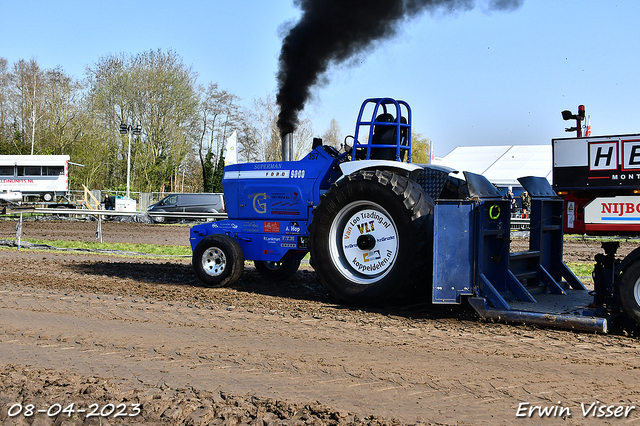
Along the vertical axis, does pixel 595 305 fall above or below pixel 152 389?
above

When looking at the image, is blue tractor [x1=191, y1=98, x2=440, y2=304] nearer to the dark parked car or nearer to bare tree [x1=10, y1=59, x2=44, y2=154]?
the dark parked car

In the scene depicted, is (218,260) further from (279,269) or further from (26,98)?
(26,98)

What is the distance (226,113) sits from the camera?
48438mm

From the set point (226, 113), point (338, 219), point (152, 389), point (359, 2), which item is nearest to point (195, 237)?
point (338, 219)

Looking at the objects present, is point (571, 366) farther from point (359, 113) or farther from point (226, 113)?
point (226, 113)

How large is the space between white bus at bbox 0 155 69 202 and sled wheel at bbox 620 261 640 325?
37194mm

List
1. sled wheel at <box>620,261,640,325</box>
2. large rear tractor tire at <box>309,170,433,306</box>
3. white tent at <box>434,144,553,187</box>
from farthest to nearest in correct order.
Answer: white tent at <box>434,144,553,187</box>
large rear tractor tire at <box>309,170,433,306</box>
sled wheel at <box>620,261,640,325</box>

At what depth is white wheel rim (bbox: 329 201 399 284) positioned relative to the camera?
22.4 feet

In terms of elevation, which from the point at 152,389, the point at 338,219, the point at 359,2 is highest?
the point at 359,2

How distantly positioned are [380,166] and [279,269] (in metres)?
3.15

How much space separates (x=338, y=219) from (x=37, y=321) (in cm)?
352

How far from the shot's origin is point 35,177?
37469 millimetres

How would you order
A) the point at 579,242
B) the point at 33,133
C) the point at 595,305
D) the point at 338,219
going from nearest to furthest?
the point at 595,305 < the point at 338,219 < the point at 579,242 < the point at 33,133

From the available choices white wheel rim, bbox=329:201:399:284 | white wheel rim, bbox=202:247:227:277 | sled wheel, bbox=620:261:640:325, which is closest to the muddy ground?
sled wheel, bbox=620:261:640:325
